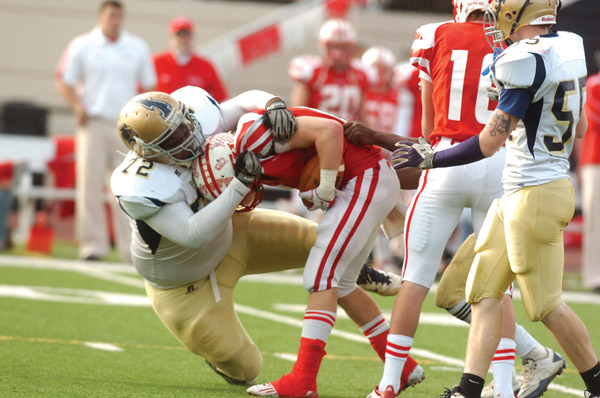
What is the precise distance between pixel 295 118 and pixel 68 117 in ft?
38.7

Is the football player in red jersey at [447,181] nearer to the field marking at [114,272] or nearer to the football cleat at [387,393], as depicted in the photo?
the football cleat at [387,393]

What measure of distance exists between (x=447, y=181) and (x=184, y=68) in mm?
5991

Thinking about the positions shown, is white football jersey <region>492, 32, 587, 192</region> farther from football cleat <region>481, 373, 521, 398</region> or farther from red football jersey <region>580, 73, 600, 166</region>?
red football jersey <region>580, 73, 600, 166</region>

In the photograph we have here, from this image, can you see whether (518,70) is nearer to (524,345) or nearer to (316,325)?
(316,325)

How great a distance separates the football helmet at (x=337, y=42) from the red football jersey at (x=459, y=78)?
4.28 m

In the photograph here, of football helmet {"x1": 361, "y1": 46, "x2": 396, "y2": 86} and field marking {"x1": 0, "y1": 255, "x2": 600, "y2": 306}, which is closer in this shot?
field marking {"x1": 0, "y1": 255, "x2": 600, "y2": 306}

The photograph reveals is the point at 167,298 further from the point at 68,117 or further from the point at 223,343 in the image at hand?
the point at 68,117

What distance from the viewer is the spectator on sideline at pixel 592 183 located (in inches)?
343

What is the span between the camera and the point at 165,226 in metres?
4.08

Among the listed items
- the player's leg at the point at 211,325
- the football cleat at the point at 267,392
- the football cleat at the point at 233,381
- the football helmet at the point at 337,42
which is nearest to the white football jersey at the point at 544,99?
the football cleat at the point at 267,392

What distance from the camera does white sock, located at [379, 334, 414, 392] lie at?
3990 mm

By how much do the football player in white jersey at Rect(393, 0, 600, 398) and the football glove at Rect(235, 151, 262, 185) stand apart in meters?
Answer: 0.57

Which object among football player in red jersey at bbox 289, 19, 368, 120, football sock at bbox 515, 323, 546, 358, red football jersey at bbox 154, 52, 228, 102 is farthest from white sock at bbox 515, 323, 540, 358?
red football jersey at bbox 154, 52, 228, 102

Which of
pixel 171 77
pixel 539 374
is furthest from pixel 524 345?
pixel 171 77
